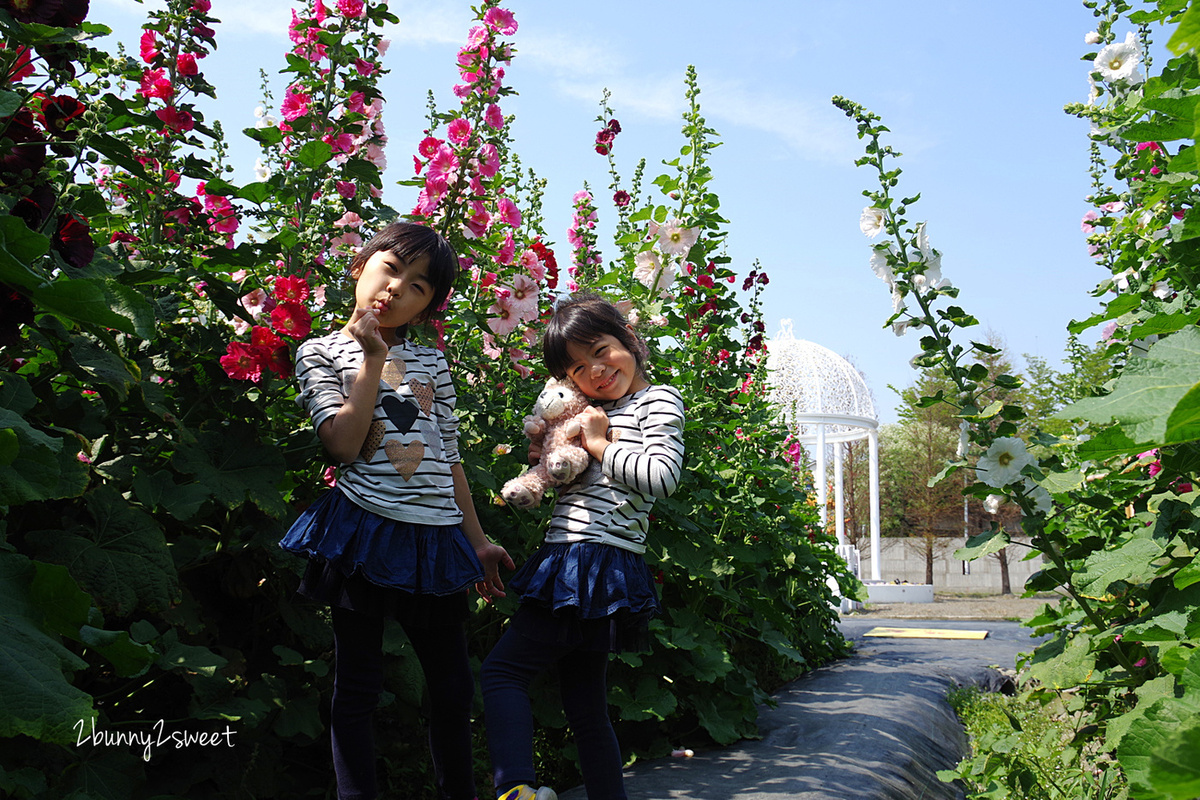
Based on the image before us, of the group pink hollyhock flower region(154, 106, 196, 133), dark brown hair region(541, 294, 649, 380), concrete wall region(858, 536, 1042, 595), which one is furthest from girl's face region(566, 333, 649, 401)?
concrete wall region(858, 536, 1042, 595)

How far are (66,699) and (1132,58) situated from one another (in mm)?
2955

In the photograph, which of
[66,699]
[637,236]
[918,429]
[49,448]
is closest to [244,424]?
[49,448]

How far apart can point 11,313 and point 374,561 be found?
2.44 ft

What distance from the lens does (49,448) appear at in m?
0.92

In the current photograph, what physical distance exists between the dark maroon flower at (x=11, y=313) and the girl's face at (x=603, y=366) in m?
1.09

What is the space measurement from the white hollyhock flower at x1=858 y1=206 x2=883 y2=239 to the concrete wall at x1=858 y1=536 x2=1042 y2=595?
20.6 metres

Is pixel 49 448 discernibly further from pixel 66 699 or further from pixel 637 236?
pixel 637 236

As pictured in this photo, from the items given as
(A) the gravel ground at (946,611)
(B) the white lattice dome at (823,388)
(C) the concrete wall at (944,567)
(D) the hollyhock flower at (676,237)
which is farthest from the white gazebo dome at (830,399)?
(D) the hollyhock flower at (676,237)

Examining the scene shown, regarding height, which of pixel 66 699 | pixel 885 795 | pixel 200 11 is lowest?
pixel 885 795

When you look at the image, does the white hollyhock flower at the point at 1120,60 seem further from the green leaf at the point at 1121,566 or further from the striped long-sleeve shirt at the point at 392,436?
the striped long-sleeve shirt at the point at 392,436

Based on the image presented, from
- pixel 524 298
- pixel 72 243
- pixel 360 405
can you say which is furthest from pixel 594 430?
pixel 72 243

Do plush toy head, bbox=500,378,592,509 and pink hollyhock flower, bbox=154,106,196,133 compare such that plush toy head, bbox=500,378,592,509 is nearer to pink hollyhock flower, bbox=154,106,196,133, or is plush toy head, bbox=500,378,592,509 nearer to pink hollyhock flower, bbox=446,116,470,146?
pink hollyhock flower, bbox=446,116,470,146

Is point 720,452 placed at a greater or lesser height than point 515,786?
greater

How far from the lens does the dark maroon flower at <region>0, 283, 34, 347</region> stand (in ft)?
4.01
